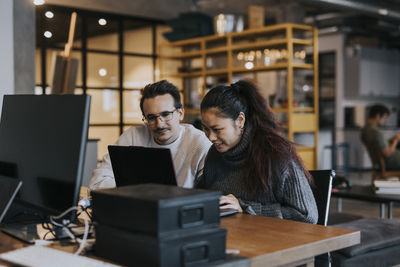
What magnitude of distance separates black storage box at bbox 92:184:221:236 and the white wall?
234cm

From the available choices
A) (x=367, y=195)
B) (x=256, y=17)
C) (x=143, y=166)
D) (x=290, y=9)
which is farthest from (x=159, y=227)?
(x=290, y=9)

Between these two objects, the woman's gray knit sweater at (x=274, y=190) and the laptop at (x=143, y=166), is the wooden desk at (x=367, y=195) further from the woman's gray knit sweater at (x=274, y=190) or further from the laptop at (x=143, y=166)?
the laptop at (x=143, y=166)

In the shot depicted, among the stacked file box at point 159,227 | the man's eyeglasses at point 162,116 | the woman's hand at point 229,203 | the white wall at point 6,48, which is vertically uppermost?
the white wall at point 6,48

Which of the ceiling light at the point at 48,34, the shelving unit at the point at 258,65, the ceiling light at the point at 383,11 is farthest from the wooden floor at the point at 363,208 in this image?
the ceiling light at the point at 48,34

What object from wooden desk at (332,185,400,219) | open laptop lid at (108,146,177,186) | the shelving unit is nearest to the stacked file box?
open laptop lid at (108,146,177,186)

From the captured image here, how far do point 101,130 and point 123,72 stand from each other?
1.05 metres

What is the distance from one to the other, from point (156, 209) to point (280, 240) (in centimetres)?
51

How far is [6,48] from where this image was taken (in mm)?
3473

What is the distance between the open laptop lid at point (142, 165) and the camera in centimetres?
172

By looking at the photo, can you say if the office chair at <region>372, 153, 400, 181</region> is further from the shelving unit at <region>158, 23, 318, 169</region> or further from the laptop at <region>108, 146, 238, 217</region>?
the laptop at <region>108, 146, 238, 217</region>

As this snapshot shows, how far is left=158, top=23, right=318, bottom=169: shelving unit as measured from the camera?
6.84 meters

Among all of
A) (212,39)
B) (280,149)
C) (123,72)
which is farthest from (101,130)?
(280,149)

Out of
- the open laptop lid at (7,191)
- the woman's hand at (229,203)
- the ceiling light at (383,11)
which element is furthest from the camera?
the ceiling light at (383,11)

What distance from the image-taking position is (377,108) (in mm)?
7102
